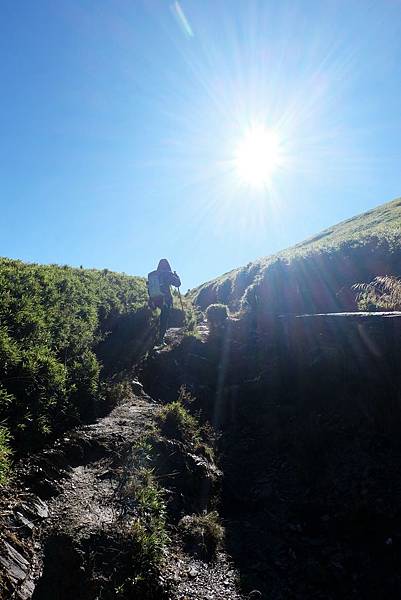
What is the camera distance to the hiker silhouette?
15.1 meters

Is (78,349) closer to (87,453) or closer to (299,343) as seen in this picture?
(87,453)

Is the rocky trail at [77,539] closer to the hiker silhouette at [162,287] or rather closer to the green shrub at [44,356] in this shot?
the green shrub at [44,356]

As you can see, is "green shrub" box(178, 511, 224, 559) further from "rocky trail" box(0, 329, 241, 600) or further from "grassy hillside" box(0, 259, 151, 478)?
"grassy hillside" box(0, 259, 151, 478)

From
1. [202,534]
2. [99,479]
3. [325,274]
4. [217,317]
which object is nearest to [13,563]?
[99,479]

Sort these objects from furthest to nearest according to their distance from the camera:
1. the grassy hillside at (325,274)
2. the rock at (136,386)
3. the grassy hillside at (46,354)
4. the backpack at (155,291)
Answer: the grassy hillside at (325,274) → the backpack at (155,291) → the rock at (136,386) → the grassy hillside at (46,354)

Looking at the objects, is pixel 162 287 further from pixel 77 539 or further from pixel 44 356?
pixel 77 539

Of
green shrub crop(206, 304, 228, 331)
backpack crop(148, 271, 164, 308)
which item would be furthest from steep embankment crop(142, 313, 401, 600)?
backpack crop(148, 271, 164, 308)

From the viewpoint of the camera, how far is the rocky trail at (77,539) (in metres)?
4.53

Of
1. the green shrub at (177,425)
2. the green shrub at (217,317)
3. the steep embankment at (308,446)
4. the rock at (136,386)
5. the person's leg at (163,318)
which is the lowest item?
the steep embankment at (308,446)

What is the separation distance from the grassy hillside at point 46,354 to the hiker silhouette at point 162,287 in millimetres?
1291

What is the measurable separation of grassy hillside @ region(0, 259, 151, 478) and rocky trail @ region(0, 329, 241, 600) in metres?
0.63

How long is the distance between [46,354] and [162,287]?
7075 millimetres

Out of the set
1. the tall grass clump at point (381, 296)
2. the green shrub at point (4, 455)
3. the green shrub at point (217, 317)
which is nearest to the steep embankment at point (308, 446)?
the tall grass clump at point (381, 296)

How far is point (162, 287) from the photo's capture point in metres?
15.2
